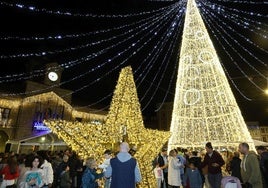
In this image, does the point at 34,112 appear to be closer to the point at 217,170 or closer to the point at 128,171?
the point at 217,170

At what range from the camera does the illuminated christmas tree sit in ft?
36.6

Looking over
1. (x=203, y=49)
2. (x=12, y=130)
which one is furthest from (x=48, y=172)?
(x=12, y=130)

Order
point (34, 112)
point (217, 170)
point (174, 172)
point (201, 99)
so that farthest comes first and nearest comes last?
point (34, 112) < point (201, 99) < point (174, 172) < point (217, 170)

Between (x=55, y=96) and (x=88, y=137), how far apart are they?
2263cm

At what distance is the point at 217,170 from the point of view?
644 centimetres

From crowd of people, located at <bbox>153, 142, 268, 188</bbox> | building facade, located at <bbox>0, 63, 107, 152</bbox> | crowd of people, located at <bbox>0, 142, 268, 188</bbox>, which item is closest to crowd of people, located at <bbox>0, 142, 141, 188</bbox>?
crowd of people, located at <bbox>0, 142, 268, 188</bbox>

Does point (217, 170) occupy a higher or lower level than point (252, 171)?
lower

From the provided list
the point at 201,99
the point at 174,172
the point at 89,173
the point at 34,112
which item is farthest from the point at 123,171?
the point at 34,112

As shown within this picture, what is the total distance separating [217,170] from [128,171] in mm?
3585

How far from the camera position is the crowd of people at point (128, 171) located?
159 inches

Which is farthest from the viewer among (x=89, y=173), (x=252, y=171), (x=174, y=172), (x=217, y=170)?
(x=174, y=172)

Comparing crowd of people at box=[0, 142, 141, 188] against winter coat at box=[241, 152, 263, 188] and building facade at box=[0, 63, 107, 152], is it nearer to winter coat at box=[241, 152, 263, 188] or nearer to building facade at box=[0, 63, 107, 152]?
winter coat at box=[241, 152, 263, 188]

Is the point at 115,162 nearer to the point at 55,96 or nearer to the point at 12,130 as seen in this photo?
the point at 12,130

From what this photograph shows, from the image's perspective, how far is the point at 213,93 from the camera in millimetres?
11664
